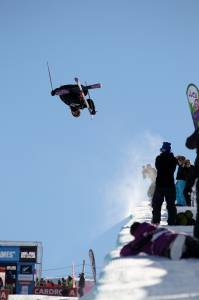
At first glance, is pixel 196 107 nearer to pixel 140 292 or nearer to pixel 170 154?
pixel 170 154

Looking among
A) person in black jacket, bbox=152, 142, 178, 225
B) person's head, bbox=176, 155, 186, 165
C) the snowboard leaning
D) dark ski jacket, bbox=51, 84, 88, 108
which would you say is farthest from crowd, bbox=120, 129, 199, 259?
dark ski jacket, bbox=51, 84, 88, 108

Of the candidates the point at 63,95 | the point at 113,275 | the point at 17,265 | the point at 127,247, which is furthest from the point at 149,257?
the point at 17,265

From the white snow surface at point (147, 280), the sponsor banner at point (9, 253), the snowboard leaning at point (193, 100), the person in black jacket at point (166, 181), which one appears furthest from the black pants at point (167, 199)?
the sponsor banner at point (9, 253)

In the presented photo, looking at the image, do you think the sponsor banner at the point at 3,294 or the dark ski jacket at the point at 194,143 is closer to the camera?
the dark ski jacket at the point at 194,143

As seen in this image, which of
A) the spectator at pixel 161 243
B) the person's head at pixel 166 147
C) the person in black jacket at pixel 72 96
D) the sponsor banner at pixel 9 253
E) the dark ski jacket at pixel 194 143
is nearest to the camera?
the spectator at pixel 161 243

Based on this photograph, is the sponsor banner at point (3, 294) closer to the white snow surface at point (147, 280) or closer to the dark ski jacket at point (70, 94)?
the dark ski jacket at point (70, 94)

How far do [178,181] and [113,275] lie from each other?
8.70 m

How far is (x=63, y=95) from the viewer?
28859 millimetres

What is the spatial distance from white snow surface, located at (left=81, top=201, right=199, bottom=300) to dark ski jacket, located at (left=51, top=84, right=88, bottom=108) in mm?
23439

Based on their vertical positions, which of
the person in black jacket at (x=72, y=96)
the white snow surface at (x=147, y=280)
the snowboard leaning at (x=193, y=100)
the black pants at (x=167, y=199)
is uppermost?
the person in black jacket at (x=72, y=96)

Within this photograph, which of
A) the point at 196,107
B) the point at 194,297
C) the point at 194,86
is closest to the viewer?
the point at 194,297

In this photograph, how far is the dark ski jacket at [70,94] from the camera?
2866cm

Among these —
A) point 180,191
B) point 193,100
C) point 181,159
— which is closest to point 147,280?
point 181,159

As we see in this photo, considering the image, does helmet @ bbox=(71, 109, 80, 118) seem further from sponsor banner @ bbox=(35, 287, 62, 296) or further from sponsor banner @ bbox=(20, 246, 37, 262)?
sponsor banner @ bbox=(20, 246, 37, 262)
